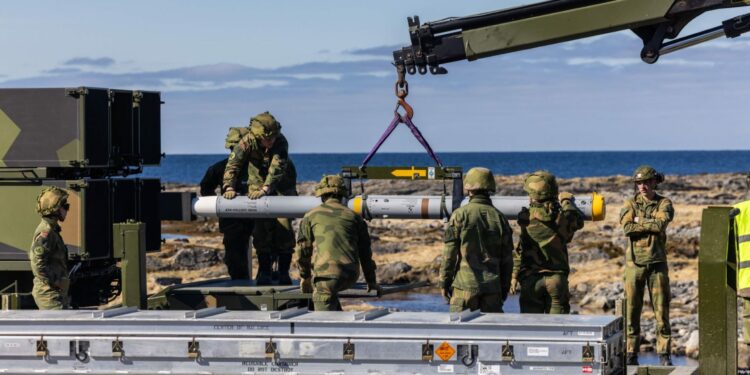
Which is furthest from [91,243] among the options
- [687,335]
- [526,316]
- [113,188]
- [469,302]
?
[687,335]

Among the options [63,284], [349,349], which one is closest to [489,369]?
[349,349]

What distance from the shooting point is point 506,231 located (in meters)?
13.0

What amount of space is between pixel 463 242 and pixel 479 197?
489 mm

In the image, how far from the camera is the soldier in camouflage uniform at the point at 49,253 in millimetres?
13516

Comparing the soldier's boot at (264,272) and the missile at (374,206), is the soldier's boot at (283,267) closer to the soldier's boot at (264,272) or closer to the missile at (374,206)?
the soldier's boot at (264,272)

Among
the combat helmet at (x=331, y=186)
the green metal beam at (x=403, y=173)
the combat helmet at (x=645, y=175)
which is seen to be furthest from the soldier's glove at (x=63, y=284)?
the combat helmet at (x=645, y=175)

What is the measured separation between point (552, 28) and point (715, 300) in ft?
13.6

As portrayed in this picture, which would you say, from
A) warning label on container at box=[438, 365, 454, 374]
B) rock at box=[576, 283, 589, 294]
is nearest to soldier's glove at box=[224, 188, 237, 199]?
warning label on container at box=[438, 365, 454, 374]

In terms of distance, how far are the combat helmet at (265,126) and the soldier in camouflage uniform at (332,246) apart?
2.44 metres

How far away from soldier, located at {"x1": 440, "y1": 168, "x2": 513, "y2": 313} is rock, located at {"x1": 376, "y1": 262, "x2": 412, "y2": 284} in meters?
18.1

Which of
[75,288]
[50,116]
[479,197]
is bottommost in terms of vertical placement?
[75,288]

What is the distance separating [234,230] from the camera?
16.9 metres

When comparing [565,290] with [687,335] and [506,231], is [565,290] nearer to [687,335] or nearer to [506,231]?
[506,231]

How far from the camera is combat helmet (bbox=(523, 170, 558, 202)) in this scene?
13234 mm
